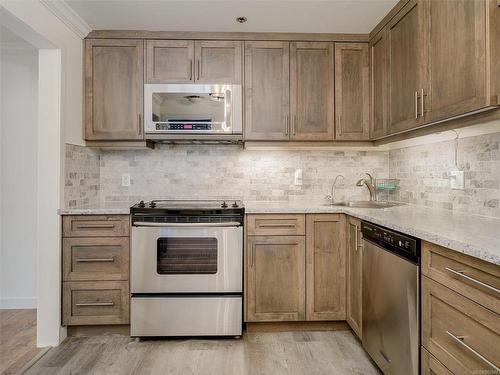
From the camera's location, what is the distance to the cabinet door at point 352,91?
279 cm

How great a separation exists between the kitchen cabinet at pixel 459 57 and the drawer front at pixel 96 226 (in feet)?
7.11

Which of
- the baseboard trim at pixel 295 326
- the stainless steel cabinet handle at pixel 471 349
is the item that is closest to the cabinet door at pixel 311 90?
the baseboard trim at pixel 295 326

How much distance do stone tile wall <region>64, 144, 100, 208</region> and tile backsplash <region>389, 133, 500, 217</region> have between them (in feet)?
8.74

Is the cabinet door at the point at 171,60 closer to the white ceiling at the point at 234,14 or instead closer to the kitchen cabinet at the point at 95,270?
the white ceiling at the point at 234,14

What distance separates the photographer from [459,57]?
1618mm

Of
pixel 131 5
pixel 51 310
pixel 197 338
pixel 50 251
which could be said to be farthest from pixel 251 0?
pixel 51 310

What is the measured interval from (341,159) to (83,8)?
244cm

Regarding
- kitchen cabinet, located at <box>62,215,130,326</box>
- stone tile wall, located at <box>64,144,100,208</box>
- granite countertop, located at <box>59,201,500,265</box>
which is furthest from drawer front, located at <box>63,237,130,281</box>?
stone tile wall, located at <box>64,144,100,208</box>

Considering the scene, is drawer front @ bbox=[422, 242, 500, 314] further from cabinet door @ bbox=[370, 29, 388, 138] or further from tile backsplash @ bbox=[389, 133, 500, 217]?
cabinet door @ bbox=[370, 29, 388, 138]

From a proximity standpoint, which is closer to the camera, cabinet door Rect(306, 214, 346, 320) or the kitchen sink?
cabinet door Rect(306, 214, 346, 320)

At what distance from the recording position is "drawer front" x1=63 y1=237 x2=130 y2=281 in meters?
2.40

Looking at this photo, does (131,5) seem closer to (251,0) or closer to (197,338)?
(251,0)

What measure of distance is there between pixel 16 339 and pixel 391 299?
258cm

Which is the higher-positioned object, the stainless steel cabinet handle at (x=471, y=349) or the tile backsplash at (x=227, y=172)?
the tile backsplash at (x=227, y=172)
